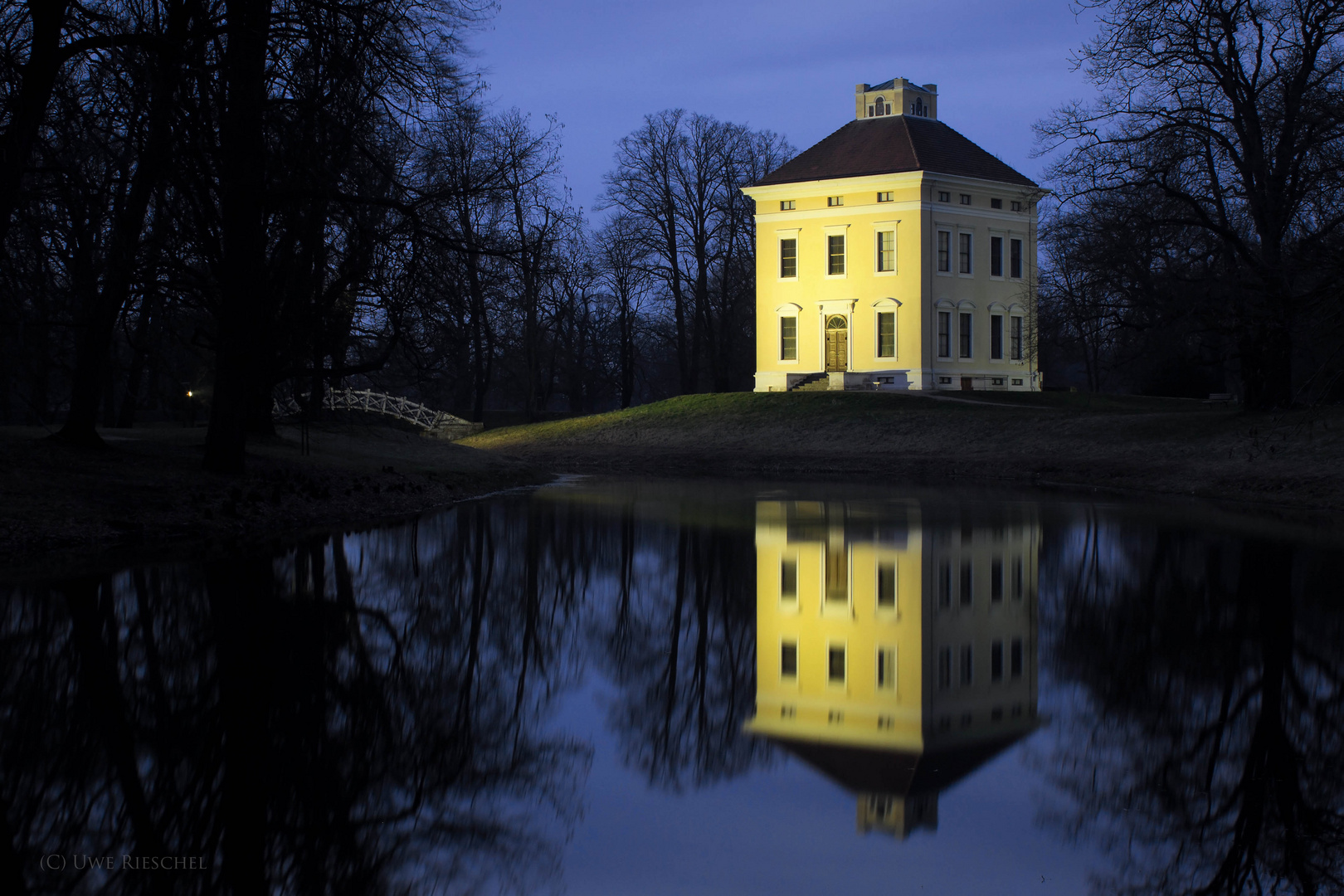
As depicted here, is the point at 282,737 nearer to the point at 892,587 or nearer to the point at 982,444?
the point at 892,587

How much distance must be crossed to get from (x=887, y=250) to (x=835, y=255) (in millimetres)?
2467

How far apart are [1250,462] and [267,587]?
21197 mm

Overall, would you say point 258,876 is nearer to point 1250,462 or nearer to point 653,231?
point 1250,462

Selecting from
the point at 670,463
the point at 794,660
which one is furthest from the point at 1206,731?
the point at 670,463

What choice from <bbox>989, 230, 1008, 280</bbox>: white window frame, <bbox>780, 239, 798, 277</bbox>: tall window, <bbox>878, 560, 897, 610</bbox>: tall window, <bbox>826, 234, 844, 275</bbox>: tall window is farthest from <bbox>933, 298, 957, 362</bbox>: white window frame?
<bbox>878, 560, 897, 610</bbox>: tall window

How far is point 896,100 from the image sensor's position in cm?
5922

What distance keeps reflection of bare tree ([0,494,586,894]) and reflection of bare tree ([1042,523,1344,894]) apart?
2.35 meters

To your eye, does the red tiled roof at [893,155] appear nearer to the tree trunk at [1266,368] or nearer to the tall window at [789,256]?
the tall window at [789,256]

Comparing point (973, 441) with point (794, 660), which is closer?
point (794, 660)

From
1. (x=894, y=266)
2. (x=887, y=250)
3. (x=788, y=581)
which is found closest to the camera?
(x=788, y=581)

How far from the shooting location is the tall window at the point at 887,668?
735cm

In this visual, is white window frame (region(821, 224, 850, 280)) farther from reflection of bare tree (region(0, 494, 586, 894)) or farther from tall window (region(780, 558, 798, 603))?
reflection of bare tree (region(0, 494, 586, 894))

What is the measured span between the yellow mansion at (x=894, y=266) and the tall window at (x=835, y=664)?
45.8 metres

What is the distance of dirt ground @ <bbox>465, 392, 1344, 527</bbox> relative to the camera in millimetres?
24078
